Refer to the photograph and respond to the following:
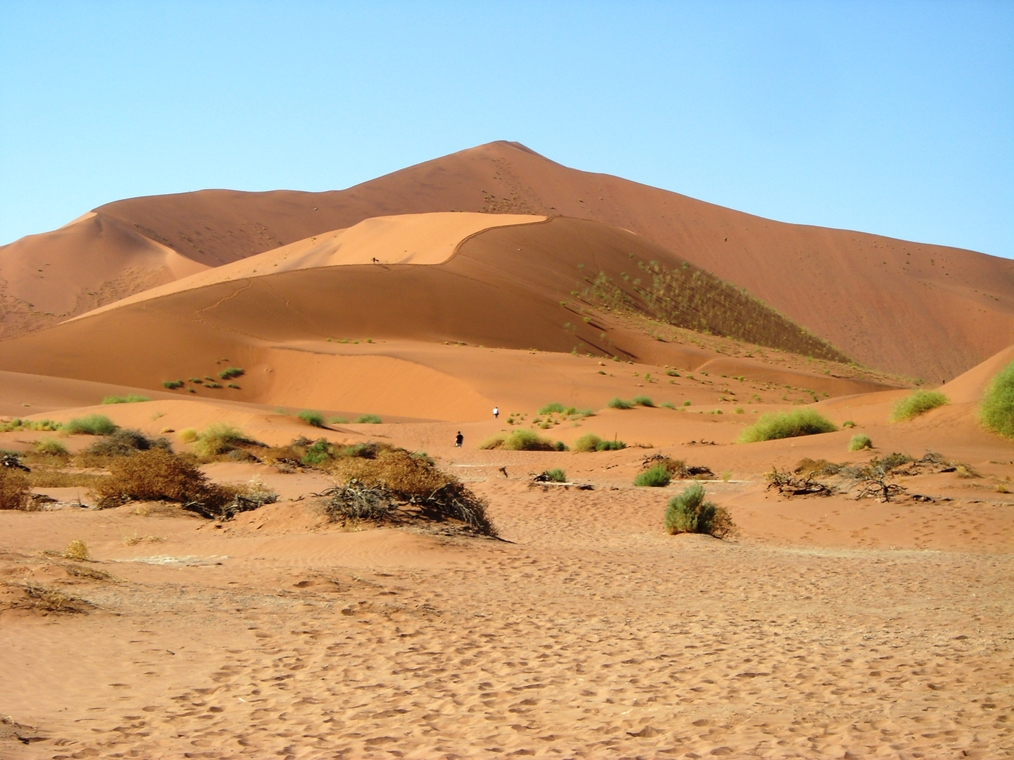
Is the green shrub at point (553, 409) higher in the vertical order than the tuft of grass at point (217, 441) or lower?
higher

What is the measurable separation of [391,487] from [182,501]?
4.58 m

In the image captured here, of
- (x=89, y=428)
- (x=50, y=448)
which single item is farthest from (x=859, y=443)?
(x=89, y=428)

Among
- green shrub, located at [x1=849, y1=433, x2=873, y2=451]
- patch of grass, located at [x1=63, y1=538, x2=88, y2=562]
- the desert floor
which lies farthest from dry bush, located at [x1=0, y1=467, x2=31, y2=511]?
green shrub, located at [x1=849, y1=433, x2=873, y2=451]

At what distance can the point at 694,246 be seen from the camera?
10019cm

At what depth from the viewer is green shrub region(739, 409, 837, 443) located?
91.1 feet

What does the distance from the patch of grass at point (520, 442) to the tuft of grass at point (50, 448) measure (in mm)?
11508

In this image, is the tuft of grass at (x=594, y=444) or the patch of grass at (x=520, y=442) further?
the patch of grass at (x=520, y=442)

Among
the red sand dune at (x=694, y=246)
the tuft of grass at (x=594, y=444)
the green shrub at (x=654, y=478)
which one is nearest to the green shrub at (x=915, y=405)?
the tuft of grass at (x=594, y=444)

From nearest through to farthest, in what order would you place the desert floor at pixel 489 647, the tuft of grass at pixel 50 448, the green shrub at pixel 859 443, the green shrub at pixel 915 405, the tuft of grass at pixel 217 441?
the desert floor at pixel 489 647 < the green shrub at pixel 859 443 < the tuft of grass at pixel 50 448 < the tuft of grass at pixel 217 441 < the green shrub at pixel 915 405

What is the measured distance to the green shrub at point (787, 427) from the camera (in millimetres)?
27781

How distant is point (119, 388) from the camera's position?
142ft

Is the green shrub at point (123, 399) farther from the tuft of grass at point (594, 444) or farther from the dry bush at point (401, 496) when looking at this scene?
the dry bush at point (401, 496)

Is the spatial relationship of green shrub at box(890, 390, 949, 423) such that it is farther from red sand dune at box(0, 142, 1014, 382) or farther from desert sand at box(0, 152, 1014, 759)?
red sand dune at box(0, 142, 1014, 382)

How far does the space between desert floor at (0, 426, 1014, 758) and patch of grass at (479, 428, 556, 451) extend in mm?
15702
